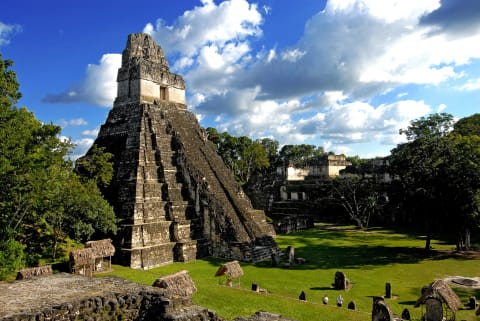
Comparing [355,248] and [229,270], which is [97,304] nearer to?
[229,270]

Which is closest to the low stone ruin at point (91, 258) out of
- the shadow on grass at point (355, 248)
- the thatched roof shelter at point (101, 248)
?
the thatched roof shelter at point (101, 248)

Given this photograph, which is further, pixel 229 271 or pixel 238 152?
pixel 238 152

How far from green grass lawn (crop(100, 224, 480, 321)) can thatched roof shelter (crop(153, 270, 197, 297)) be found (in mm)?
774

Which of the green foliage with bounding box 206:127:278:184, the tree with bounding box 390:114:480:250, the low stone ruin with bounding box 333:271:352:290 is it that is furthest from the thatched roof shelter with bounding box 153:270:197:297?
the green foliage with bounding box 206:127:278:184

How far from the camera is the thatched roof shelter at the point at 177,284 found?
10195mm

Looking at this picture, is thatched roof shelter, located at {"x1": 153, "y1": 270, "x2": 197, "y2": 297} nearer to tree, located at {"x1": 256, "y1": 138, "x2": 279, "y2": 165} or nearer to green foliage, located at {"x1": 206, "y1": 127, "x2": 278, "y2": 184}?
green foliage, located at {"x1": 206, "y1": 127, "x2": 278, "y2": 184}

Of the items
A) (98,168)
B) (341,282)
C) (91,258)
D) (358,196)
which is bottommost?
(341,282)

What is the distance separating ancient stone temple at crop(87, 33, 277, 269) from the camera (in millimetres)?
17234

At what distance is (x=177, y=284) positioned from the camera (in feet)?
34.7

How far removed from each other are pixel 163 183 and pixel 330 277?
30.2 feet

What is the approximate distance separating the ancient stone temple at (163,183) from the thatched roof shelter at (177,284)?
5.82 meters

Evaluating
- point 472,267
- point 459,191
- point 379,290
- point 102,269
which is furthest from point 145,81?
point 472,267

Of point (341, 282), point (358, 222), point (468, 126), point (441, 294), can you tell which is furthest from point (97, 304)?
point (468, 126)

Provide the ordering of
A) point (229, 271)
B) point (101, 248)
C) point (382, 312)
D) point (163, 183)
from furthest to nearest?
1. point (163, 183)
2. point (101, 248)
3. point (229, 271)
4. point (382, 312)
